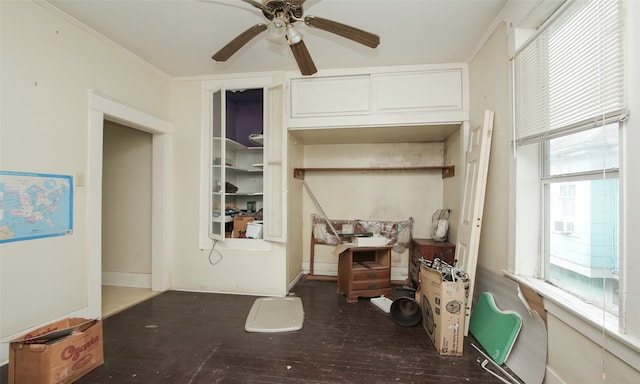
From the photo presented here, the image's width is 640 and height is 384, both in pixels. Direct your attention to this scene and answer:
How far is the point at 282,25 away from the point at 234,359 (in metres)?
2.28

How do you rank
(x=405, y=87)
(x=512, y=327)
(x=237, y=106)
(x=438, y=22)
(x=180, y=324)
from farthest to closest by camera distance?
1. (x=237, y=106)
2. (x=405, y=87)
3. (x=180, y=324)
4. (x=438, y=22)
5. (x=512, y=327)

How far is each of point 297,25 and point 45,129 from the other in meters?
2.14

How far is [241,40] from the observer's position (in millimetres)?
1731

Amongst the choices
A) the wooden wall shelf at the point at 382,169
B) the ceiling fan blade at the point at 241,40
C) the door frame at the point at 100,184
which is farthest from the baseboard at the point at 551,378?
the door frame at the point at 100,184

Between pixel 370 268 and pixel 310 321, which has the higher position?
pixel 370 268

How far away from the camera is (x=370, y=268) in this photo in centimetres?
297

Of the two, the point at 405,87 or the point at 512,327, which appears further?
the point at 405,87

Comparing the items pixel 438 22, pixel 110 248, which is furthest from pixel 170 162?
pixel 438 22

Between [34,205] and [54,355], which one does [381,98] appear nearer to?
[34,205]

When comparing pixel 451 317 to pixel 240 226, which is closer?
pixel 451 317

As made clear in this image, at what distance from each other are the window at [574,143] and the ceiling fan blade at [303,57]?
1500 millimetres

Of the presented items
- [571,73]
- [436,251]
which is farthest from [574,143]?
[436,251]

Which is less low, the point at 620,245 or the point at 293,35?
the point at 293,35

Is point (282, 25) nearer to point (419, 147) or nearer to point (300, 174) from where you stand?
point (300, 174)
